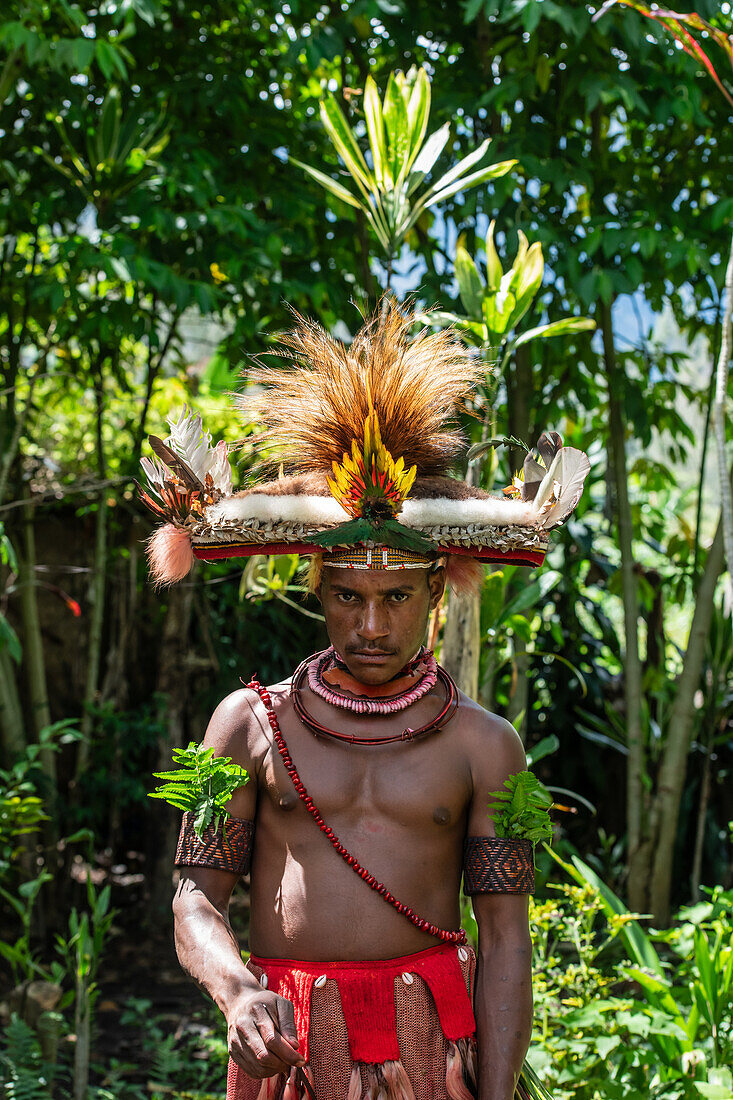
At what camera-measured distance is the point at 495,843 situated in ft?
5.70

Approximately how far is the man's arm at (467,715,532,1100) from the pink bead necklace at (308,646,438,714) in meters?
0.16

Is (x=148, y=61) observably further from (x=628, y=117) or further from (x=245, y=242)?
(x=628, y=117)

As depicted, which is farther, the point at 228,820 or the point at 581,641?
the point at 581,641

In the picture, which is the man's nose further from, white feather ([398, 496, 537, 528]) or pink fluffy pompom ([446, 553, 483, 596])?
pink fluffy pompom ([446, 553, 483, 596])

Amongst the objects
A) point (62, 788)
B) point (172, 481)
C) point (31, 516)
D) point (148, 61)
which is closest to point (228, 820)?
point (172, 481)

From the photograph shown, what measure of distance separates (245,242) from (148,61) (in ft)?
3.54

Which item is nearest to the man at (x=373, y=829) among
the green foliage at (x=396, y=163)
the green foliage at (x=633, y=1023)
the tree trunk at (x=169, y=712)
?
the green foliage at (x=633, y=1023)

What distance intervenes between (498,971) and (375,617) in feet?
2.06

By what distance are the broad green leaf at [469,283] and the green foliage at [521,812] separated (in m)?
1.28

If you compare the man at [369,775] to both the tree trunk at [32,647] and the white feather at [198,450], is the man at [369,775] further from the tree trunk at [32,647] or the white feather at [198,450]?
the tree trunk at [32,647]

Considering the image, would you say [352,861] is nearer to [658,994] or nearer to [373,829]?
[373,829]

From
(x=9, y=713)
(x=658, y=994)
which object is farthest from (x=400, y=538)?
(x=9, y=713)

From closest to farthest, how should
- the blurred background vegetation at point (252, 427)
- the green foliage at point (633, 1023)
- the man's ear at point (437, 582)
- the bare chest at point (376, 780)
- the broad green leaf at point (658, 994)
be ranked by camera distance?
the bare chest at point (376, 780) < the man's ear at point (437, 582) < the green foliage at point (633, 1023) < the broad green leaf at point (658, 994) < the blurred background vegetation at point (252, 427)

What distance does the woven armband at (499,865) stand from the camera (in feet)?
5.65
